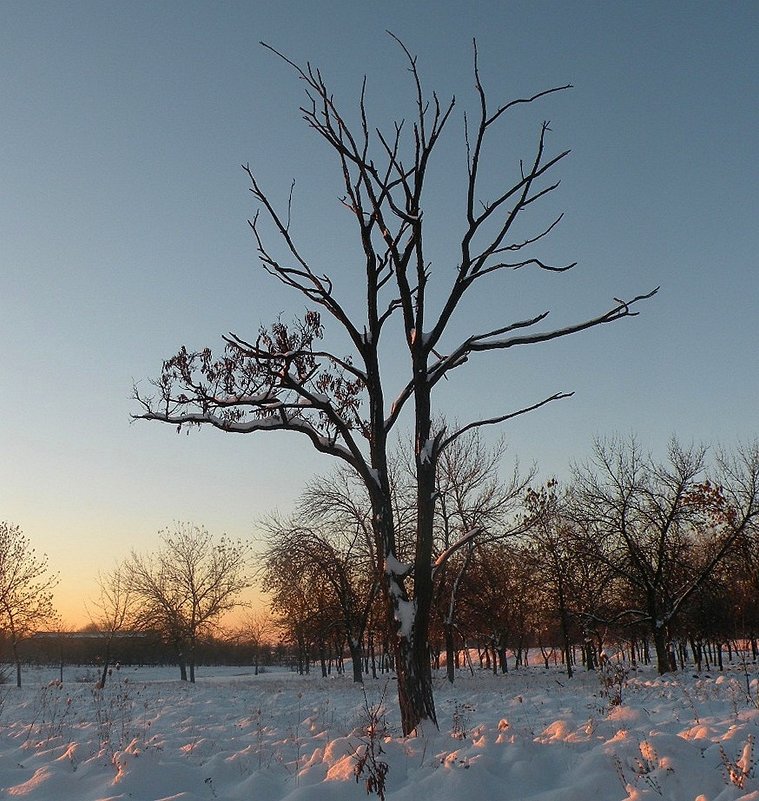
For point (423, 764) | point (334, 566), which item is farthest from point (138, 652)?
point (423, 764)

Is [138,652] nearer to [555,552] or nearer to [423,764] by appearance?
[555,552]

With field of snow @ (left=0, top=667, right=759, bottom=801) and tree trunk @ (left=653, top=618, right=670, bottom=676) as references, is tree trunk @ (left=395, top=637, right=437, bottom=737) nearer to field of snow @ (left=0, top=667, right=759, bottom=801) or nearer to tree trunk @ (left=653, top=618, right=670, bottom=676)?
field of snow @ (left=0, top=667, right=759, bottom=801)

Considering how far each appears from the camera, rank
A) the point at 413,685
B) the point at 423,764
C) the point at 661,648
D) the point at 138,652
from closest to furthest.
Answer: the point at 423,764, the point at 413,685, the point at 661,648, the point at 138,652

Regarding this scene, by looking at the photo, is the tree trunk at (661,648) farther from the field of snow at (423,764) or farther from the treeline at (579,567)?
the field of snow at (423,764)

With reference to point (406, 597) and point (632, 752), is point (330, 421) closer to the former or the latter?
point (406, 597)

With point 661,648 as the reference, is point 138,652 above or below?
below

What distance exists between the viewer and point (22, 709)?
14.4 meters

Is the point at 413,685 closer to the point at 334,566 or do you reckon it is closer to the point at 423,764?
the point at 423,764

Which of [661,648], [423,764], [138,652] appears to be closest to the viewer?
[423,764]

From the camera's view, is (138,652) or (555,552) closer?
(555,552)

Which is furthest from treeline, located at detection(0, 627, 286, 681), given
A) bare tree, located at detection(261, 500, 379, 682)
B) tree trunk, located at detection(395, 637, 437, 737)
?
tree trunk, located at detection(395, 637, 437, 737)

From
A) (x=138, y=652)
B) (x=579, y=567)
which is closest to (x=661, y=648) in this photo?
(x=579, y=567)

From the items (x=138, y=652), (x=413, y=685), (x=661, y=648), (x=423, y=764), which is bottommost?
(x=138, y=652)

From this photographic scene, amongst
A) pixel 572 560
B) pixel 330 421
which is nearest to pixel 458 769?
pixel 330 421
